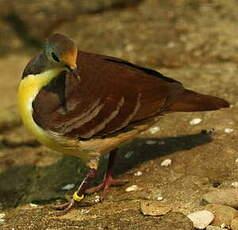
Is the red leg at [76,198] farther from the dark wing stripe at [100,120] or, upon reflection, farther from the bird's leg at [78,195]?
the dark wing stripe at [100,120]

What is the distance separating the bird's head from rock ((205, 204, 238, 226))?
141cm

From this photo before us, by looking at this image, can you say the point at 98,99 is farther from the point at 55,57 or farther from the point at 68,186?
the point at 68,186

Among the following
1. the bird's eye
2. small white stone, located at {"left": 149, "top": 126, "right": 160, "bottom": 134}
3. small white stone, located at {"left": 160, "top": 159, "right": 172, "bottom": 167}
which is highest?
the bird's eye

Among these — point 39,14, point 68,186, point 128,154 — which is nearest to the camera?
point 68,186

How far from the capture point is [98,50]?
7.68m

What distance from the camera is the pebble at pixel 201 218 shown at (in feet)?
13.3

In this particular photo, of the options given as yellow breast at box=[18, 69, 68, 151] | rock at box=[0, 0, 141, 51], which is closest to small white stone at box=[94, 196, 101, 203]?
yellow breast at box=[18, 69, 68, 151]

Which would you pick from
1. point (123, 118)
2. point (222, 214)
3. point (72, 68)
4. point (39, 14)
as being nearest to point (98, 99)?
point (123, 118)

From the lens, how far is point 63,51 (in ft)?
13.8

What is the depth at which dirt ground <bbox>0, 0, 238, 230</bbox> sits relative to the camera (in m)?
4.43

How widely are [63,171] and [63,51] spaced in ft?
5.07

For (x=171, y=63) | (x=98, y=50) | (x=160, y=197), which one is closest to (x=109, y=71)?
(x=160, y=197)

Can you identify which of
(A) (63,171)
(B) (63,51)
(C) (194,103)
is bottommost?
(A) (63,171)

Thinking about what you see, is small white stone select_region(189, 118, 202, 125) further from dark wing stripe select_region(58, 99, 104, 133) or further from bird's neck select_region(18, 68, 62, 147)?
bird's neck select_region(18, 68, 62, 147)
